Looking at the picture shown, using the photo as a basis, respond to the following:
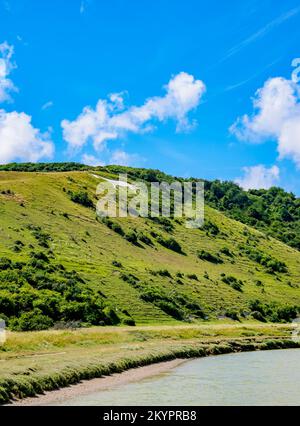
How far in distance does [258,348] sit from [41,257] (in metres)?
37.1

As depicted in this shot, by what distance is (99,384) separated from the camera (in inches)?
1314

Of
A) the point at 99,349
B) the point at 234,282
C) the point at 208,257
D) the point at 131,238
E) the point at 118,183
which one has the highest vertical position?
the point at 118,183

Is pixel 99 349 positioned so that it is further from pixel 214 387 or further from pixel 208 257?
pixel 208 257

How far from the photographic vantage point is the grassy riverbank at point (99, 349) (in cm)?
3031

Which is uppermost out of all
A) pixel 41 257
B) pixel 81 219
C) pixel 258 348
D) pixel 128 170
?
pixel 128 170

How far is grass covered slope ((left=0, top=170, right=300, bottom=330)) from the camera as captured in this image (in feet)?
233

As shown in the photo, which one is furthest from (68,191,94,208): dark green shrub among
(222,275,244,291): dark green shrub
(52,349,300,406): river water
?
(52,349,300,406): river water

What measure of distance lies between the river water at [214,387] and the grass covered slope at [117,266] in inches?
951

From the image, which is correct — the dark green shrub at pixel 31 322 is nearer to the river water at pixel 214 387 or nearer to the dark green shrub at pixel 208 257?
the river water at pixel 214 387

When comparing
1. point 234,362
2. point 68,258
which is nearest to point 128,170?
point 68,258

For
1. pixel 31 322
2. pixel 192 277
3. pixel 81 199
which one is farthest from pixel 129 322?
pixel 81 199

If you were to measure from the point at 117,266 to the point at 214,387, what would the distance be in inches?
2450
